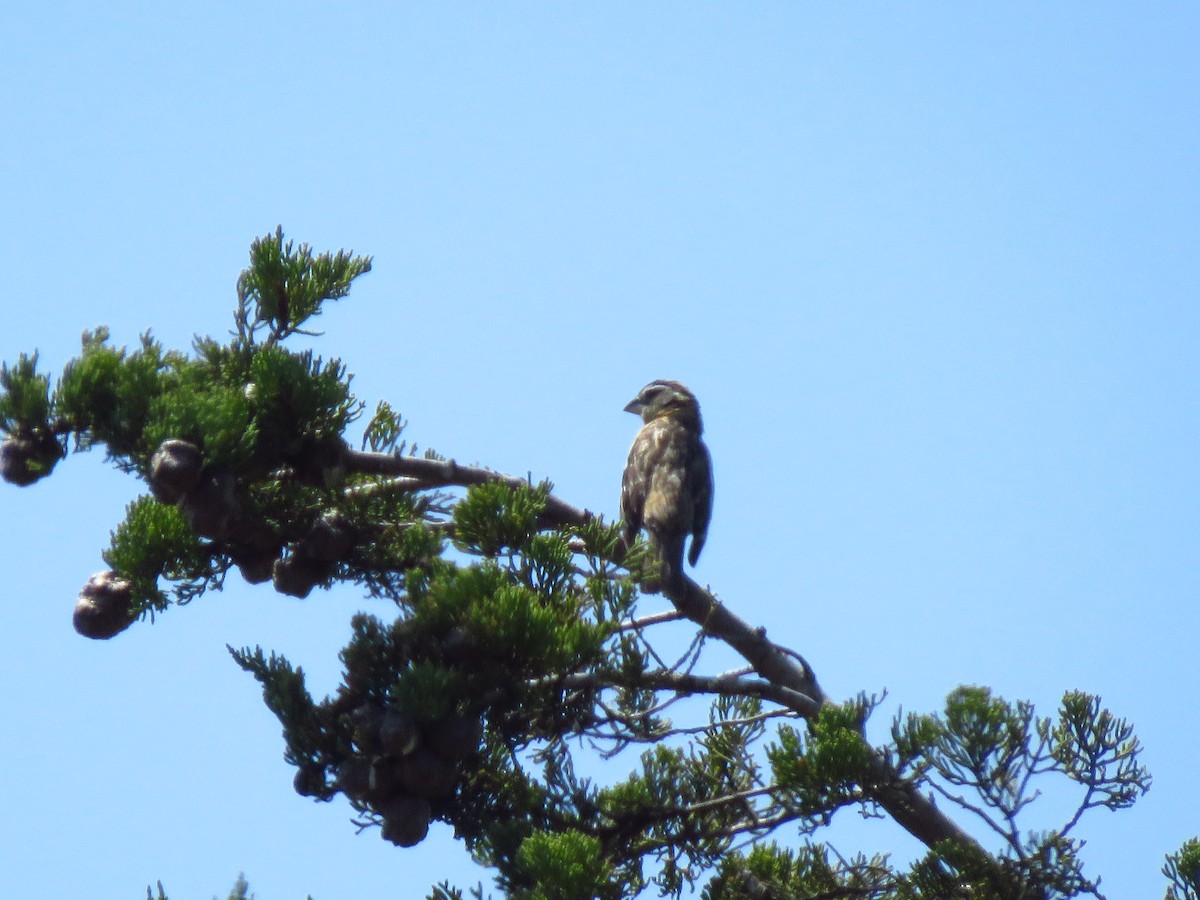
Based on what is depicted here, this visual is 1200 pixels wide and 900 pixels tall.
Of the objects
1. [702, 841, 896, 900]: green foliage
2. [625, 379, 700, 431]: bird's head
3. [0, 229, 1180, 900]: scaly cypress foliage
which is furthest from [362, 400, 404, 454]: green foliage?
[625, 379, 700, 431]: bird's head

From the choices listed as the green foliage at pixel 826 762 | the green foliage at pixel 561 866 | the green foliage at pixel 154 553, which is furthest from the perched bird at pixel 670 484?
the green foliage at pixel 561 866

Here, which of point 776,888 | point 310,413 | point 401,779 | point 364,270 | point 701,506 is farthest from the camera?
point 701,506

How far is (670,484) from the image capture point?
7254 millimetres

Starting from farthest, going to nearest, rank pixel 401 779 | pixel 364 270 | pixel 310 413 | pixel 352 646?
1. pixel 364 270
2. pixel 310 413
3. pixel 352 646
4. pixel 401 779

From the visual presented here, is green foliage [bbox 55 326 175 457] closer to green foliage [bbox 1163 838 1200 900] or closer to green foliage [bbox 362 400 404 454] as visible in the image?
green foliage [bbox 362 400 404 454]

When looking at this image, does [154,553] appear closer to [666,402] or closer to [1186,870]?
[1186,870]

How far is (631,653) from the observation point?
3.79m

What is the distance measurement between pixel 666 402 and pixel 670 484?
1724 mm

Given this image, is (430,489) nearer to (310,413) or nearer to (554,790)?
(310,413)

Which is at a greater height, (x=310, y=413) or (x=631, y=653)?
(x=310, y=413)

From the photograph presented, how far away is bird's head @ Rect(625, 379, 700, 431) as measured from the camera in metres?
8.74

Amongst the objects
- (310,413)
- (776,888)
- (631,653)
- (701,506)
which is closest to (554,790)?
(631,653)

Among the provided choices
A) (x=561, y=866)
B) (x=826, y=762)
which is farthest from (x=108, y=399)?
(x=826, y=762)

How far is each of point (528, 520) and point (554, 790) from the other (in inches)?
39.4
